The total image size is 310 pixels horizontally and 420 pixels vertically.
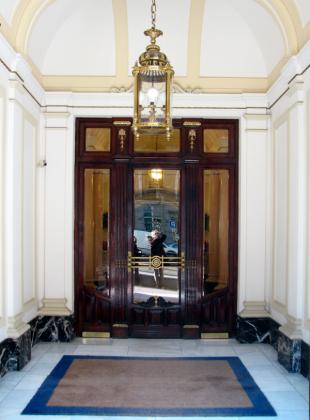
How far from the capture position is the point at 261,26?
16.8 ft

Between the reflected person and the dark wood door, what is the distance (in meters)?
0.02

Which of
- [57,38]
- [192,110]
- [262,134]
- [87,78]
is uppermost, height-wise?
[57,38]

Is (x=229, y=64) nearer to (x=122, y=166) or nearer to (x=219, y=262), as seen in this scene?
(x=122, y=166)

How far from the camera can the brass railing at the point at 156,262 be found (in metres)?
5.58

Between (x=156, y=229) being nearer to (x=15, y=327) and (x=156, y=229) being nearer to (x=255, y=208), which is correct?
(x=255, y=208)

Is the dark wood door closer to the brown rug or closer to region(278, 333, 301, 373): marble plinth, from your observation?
the brown rug

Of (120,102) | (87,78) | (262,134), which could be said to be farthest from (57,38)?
(262,134)

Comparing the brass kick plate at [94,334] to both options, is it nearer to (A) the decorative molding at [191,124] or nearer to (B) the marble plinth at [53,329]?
(B) the marble plinth at [53,329]

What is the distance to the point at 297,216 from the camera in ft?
14.2

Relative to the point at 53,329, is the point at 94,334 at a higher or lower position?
lower

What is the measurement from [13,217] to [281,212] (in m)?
3.31

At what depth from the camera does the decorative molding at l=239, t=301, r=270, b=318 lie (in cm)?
536

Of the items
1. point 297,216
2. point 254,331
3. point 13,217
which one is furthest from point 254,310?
point 13,217

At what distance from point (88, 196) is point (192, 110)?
6.53 ft
